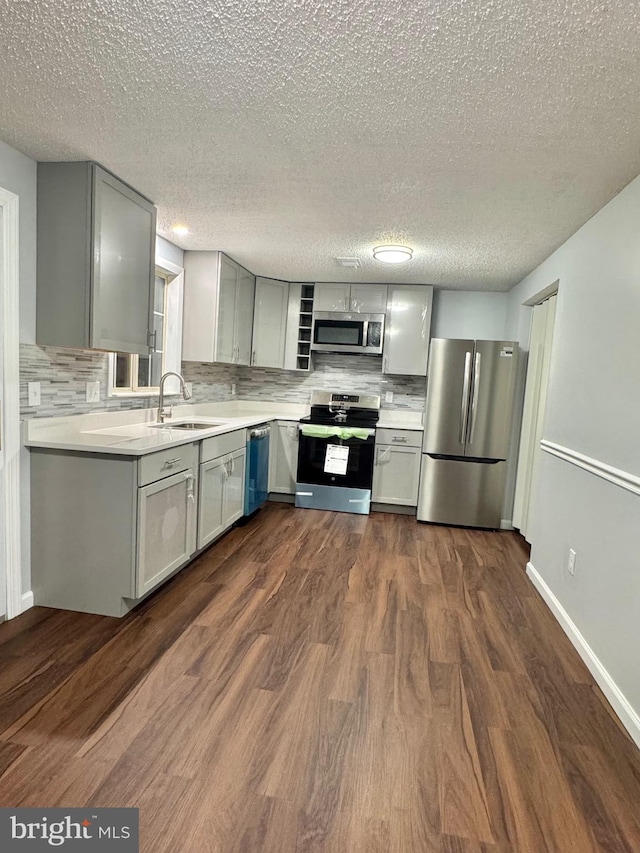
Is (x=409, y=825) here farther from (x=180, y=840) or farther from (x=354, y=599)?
(x=354, y=599)

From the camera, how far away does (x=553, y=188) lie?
7.56 feet

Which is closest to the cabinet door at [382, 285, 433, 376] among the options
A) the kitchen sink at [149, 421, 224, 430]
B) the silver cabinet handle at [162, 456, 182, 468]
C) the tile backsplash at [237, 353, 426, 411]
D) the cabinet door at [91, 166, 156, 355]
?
the tile backsplash at [237, 353, 426, 411]

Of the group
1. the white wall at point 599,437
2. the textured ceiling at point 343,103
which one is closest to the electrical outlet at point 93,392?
the textured ceiling at point 343,103

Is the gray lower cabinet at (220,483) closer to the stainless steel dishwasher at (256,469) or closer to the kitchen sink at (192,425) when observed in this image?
the stainless steel dishwasher at (256,469)

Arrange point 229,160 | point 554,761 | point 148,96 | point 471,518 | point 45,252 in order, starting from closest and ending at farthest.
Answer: point 554,761, point 148,96, point 229,160, point 45,252, point 471,518

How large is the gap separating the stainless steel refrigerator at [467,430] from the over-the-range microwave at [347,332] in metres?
0.71

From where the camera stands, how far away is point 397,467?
4.61 m

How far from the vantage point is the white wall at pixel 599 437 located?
1.97m

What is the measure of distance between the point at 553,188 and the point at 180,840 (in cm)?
289

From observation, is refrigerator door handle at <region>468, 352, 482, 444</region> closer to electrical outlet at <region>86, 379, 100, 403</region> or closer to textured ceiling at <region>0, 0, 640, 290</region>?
textured ceiling at <region>0, 0, 640, 290</region>

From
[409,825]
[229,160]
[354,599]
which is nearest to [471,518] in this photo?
[354,599]

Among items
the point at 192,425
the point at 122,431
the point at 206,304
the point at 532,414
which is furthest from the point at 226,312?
the point at 532,414

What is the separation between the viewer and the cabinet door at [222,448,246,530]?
3535mm

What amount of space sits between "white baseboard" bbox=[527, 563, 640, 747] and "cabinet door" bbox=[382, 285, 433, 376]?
2.40 metres
